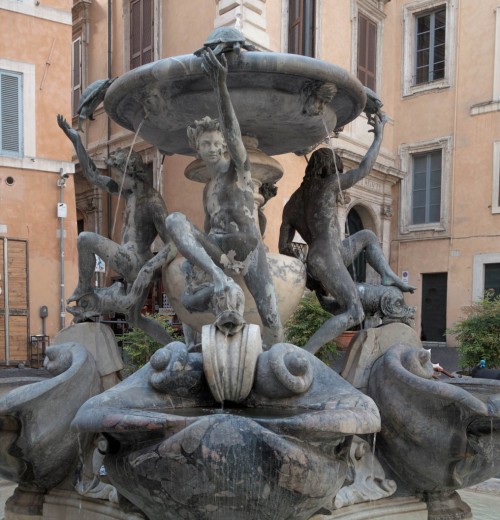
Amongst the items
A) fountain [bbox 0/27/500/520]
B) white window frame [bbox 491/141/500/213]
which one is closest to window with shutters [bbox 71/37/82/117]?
white window frame [bbox 491/141/500/213]

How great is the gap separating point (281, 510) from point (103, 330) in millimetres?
1934

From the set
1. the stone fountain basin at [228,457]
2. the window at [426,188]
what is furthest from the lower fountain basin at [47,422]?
the window at [426,188]

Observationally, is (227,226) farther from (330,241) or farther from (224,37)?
(224,37)

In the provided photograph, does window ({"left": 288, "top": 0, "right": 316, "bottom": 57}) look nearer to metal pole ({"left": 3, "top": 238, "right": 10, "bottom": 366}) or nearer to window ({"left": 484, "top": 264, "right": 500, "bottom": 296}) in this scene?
window ({"left": 484, "top": 264, "right": 500, "bottom": 296})

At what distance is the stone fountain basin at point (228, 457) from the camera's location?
206cm

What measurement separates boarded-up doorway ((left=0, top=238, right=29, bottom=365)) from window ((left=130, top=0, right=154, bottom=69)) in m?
6.12

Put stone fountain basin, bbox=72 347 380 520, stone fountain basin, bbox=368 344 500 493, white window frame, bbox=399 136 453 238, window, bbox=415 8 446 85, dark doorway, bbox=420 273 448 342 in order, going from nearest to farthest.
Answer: stone fountain basin, bbox=72 347 380 520, stone fountain basin, bbox=368 344 500 493, dark doorway, bbox=420 273 448 342, white window frame, bbox=399 136 453 238, window, bbox=415 8 446 85

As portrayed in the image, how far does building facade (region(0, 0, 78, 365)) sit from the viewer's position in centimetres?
1373

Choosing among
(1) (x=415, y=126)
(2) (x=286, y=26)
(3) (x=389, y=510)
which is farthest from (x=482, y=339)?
(1) (x=415, y=126)

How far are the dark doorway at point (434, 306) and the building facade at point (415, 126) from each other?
0.10 feet

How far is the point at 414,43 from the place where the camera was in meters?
19.3

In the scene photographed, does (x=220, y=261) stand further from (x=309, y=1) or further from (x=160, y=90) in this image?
(x=309, y=1)

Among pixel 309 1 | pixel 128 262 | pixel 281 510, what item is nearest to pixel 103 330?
pixel 128 262

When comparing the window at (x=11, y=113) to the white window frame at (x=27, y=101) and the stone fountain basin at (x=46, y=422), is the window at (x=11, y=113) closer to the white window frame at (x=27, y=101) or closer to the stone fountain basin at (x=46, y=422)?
the white window frame at (x=27, y=101)
